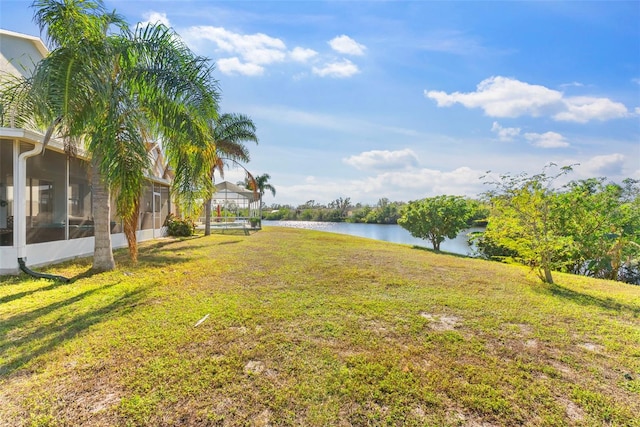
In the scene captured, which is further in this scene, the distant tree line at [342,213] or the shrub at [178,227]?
the distant tree line at [342,213]

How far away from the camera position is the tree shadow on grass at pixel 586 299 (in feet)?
15.7

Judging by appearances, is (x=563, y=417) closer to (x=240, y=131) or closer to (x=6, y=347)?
(x=6, y=347)

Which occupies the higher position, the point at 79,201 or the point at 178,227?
the point at 79,201

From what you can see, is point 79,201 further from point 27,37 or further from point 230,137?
point 230,137

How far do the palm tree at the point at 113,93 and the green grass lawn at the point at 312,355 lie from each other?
6.90 ft

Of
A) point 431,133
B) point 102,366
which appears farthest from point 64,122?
point 431,133

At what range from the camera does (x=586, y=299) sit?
17.3ft

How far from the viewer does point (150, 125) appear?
21.4 feet

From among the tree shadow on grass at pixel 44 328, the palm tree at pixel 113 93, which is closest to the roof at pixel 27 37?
the palm tree at pixel 113 93

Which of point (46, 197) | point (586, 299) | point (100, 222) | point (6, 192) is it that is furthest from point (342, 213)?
point (6, 192)

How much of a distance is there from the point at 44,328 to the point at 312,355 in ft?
10.8

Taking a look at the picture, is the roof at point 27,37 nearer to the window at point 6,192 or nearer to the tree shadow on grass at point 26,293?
the window at point 6,192

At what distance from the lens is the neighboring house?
596 centimetres

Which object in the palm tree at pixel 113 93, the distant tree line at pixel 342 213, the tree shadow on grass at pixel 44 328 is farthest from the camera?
the distant tree line at pixel 342 213
